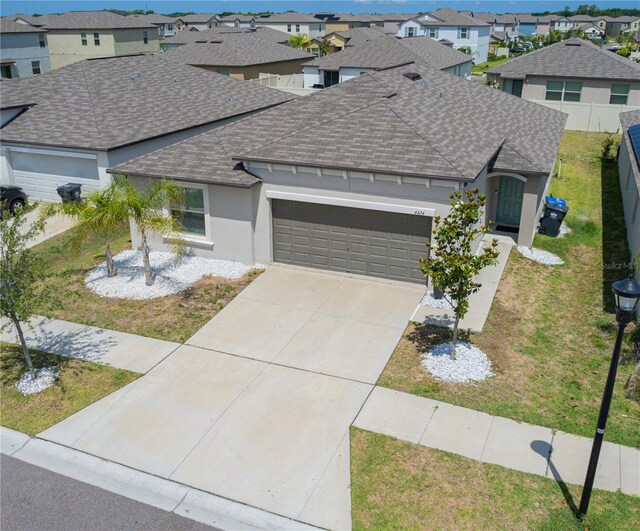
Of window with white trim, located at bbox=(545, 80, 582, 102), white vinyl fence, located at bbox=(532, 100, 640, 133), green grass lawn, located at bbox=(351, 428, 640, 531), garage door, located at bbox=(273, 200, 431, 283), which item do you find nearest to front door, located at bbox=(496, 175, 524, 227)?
garage door, located at bbox=(273, 200, 431, 283)

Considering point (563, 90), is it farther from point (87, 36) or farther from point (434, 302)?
point (87, 36)

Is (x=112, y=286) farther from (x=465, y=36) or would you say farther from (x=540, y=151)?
(x=465, y=36)

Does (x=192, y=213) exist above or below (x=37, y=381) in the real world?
above

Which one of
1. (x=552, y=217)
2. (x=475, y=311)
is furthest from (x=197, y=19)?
(x=475, y=311)

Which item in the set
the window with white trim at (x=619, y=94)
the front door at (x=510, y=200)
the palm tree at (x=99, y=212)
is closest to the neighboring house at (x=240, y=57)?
the window with white trim at (x=619, y=94)

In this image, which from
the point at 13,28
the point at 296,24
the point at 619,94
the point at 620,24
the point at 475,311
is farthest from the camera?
the point at 620,24
